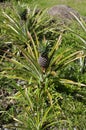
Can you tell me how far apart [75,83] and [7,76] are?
123cm

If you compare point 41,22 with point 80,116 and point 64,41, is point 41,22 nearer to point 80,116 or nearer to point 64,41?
point 64,41

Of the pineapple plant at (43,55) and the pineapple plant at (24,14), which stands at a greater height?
the pineapple plant at (24,14)

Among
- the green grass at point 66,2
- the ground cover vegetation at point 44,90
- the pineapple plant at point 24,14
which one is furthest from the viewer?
the green grass at point 66,2

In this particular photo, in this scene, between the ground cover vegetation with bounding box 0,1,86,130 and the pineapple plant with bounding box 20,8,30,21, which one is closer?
the ground cover vegetation with bounding box 0,1,86,130

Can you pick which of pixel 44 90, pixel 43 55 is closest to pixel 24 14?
pixel 43 55

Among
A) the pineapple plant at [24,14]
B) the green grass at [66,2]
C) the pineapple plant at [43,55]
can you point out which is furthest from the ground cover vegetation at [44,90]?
the green grass at [66,2]

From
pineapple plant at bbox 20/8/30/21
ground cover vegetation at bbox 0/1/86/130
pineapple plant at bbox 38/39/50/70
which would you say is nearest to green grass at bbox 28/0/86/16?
pineapple plant at bbox 20/8/30/21

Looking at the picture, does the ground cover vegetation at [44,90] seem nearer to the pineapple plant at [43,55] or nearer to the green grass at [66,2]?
the pineapple plant at [43,55]

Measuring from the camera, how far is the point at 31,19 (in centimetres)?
879

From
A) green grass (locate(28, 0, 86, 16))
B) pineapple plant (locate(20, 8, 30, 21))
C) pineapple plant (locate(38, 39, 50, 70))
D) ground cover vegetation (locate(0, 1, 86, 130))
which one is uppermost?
green grass (locate(28, 0, 86, 16))

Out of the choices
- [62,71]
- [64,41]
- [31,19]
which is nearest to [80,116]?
[62,71]

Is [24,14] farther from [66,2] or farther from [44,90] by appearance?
[66,2]

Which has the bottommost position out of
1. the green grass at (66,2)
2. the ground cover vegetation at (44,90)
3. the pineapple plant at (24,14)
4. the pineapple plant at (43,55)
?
the ground cover vegetation at (44,90)

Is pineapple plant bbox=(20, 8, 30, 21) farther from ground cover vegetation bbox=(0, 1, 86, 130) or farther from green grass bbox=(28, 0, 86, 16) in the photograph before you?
green grass bbox=(28, 0, 86, 16)
